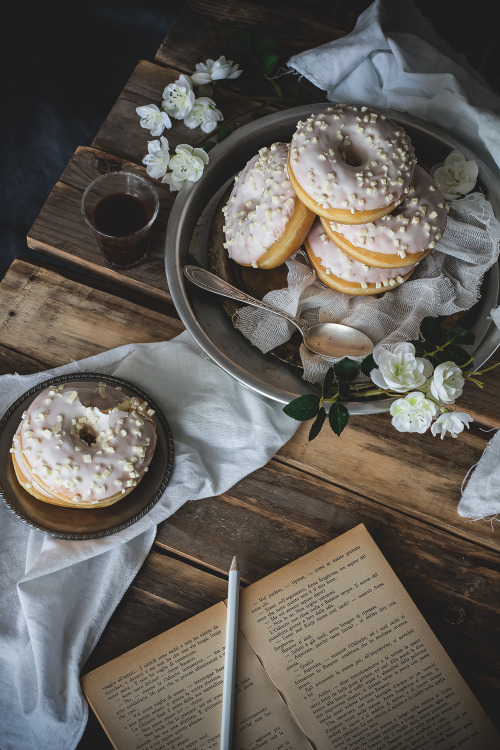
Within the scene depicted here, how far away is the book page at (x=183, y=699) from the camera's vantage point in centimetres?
87

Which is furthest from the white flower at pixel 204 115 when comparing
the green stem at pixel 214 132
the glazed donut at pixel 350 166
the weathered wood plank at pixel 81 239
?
the glazed donut at pixel 350 166

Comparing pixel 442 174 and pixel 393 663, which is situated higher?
pixel 442 174

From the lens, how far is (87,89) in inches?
62.4

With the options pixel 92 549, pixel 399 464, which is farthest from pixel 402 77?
pixel 92 549

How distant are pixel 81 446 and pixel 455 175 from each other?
71 cm

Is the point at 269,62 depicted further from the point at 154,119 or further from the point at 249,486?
the point at 249,486

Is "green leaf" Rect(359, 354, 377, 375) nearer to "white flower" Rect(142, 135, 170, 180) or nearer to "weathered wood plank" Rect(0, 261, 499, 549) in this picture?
"weathered wood plank" Rect(0, 261, 499, 549)

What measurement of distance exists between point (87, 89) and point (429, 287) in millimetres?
1104

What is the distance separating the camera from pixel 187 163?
38.9 inches

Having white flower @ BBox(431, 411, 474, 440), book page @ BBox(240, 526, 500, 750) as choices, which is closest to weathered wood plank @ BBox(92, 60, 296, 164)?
white flower @ BBox(431, 411, 474, 440)

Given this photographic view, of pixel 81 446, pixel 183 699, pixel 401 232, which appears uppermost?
pixel 401 232

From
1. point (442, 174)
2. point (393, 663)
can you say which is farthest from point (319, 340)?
point (393, 663)

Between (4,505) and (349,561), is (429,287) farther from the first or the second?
(4,505)

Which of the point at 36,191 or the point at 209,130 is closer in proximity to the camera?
the point at 209,130
